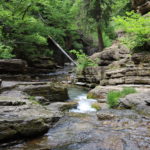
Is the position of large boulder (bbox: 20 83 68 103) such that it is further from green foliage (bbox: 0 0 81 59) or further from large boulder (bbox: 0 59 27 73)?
green foliage (bbox: 0 0 81 59)

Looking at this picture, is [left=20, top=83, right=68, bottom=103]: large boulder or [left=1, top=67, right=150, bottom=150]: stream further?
[left=20, top=83, right=68, bottom=103]: large boulder

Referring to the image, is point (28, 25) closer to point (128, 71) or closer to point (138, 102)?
point (128, 71)

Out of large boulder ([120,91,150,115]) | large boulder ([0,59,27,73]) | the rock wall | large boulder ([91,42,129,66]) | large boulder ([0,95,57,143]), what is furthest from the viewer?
large boulder ([0,59,27,73])

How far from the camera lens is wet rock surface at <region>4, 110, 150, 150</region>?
4.08 metres

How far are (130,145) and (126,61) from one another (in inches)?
344

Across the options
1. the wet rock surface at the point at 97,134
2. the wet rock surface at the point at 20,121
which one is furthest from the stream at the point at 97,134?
the wet rock surface at the point at 20,121

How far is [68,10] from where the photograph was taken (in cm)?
2917

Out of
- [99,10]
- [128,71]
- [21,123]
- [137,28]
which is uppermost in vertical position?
[99,10]

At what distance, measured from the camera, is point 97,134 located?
15.5ft

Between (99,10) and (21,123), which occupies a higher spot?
(99,10)

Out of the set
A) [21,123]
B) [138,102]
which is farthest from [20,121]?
[138,102]

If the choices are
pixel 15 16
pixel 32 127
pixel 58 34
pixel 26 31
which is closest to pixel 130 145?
pixel 32 127

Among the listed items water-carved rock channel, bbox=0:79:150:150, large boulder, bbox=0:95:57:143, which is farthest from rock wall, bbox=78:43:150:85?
large boulder, bbox=0:95:57:143

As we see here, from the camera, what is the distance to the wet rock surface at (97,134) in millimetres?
4082
